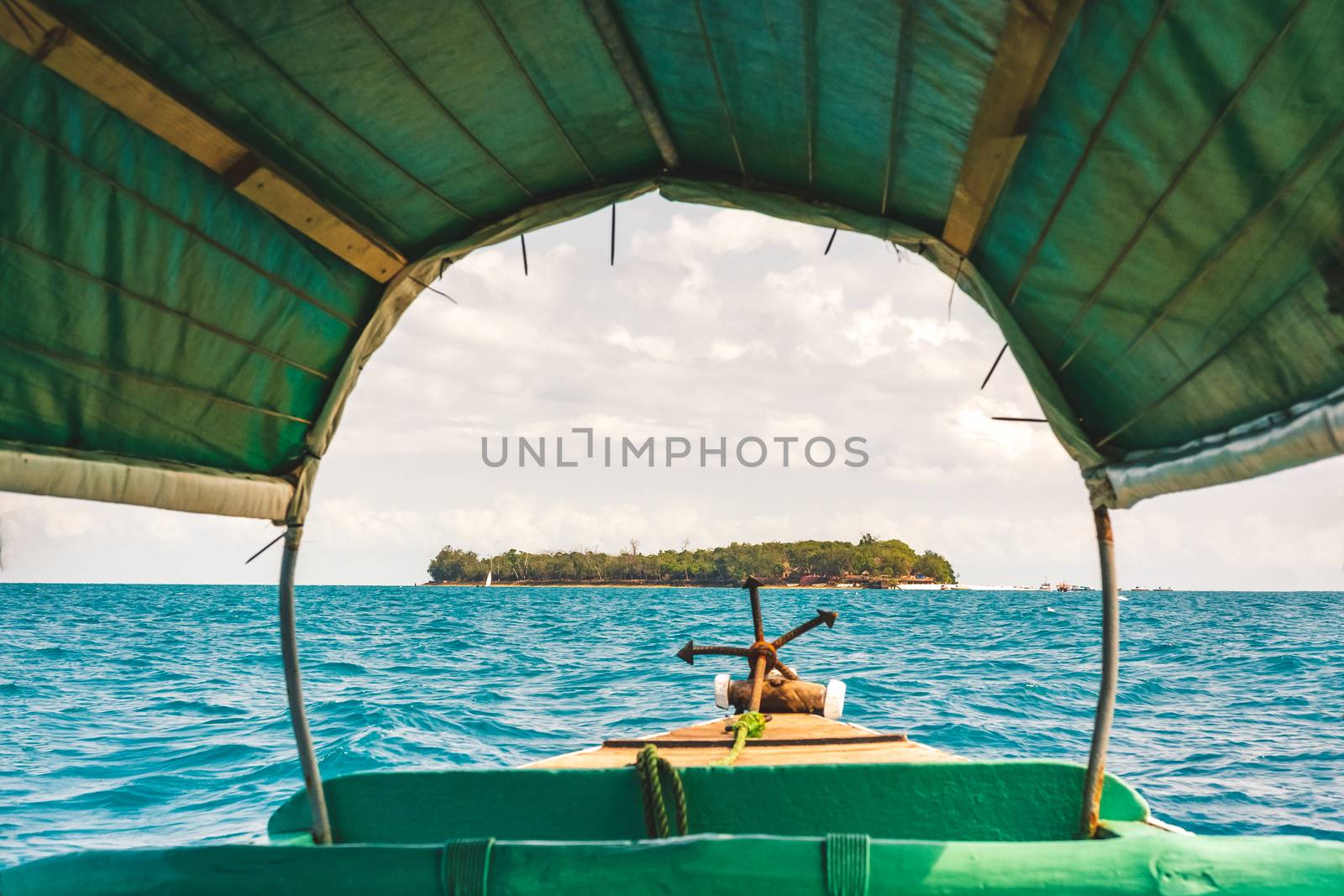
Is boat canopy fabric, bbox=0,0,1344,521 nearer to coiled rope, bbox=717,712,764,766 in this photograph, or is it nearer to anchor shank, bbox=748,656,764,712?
coiled rope, bbox=717,712,764,766

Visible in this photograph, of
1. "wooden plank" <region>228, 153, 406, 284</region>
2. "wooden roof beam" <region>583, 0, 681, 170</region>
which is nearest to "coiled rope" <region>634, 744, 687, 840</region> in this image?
"wooden plank" <region>228, 153, 406, 284</region>

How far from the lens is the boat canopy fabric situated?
2031 millimetres

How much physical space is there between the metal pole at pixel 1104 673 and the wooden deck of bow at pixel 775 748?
43.0 inches

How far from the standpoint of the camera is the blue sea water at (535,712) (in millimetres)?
9508

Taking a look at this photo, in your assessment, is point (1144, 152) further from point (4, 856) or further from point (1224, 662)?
point (1224, 662)

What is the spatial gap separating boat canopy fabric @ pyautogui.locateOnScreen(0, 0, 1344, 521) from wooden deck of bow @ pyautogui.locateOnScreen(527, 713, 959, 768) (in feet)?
7.16

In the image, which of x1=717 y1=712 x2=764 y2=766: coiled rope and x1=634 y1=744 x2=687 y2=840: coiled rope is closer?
x1=634 y1=744 x2=687 y2=840: coiled rope

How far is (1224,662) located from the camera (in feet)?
78.8

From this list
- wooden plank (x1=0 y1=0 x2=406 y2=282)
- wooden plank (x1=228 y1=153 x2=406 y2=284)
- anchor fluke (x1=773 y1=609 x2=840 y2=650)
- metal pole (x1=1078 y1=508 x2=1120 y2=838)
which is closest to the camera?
wooden plank (x1=0 y1=0 x2=406 y2=282)

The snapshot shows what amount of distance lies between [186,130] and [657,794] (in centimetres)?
289

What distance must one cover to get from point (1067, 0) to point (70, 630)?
4889cm

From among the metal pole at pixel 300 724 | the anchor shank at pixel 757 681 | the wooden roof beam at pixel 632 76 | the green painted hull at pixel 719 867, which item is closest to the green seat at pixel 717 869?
the green painted hull at pixel 719 867

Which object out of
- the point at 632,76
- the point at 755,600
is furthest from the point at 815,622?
the point at 632,76

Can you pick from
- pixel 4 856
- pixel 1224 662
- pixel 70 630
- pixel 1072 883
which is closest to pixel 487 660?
pixel 4 856
